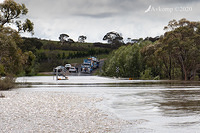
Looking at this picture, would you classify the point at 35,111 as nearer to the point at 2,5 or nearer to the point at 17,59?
the point at 17,59

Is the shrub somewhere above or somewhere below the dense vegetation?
below

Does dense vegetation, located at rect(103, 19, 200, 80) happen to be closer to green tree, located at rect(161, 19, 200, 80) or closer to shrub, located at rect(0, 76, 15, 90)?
green tree, located at rect(161, 19, 200, 80)

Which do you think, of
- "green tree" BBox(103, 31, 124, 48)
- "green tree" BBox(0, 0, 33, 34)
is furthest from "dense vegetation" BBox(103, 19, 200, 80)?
"green tree" BBox(103, 31, 124, 48)

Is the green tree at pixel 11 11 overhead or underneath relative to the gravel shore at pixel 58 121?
overhead

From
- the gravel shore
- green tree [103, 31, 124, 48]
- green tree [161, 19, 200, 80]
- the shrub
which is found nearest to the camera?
the gravel shore

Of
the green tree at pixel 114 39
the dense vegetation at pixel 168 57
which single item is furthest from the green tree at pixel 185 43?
the green tree at pixel 114 39

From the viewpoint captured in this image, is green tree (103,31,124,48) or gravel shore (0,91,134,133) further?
green tree (103,31,124,48)

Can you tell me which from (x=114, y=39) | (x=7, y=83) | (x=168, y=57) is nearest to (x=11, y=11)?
(x=7, y=83)

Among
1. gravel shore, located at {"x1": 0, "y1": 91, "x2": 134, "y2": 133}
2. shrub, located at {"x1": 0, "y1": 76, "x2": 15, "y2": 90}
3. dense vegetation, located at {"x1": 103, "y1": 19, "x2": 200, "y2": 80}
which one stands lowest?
gravel shore, located at {"x1": 0, "y1": 91, "x2": 134, "y2": 133}

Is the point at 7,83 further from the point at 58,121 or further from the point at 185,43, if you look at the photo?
the point at 185,43

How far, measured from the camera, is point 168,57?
6306 cm

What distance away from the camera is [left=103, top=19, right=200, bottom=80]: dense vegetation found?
5366cm

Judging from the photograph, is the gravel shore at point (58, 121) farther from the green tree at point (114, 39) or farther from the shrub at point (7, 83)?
the green tree at point (114, 39)

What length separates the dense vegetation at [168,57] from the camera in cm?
5366
